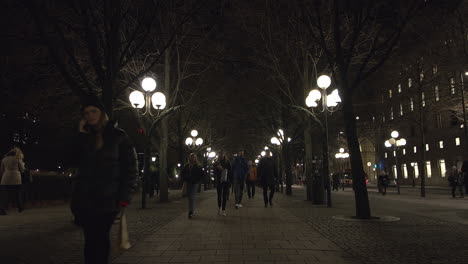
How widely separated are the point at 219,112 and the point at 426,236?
92.8 feet

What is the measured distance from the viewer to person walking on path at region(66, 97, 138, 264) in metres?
4.06

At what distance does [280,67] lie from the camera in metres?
21.6

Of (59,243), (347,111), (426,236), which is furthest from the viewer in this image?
(347,111)

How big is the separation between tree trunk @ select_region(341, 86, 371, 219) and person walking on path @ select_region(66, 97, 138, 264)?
872 centimetres

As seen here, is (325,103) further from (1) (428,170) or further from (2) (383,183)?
(1) (428,170)

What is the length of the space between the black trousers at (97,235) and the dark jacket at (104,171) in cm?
9

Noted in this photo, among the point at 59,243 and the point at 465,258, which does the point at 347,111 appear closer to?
the point at 465,258

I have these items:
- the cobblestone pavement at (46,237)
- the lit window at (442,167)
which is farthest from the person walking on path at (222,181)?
the lit window at (442,167)

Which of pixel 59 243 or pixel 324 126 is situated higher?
pixel 324 126

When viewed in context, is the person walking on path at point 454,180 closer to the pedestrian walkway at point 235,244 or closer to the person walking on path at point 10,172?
the pedestrian walkway at point 235,244

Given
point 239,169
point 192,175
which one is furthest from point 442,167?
point 192,175

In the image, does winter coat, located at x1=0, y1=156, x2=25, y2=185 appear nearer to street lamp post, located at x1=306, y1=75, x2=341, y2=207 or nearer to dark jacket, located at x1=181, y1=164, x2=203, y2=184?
dark jacket, located at x1=181, y1=164, x2=203, y2=184

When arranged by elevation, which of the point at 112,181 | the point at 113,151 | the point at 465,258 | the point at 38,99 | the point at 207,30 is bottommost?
the point at 465,258

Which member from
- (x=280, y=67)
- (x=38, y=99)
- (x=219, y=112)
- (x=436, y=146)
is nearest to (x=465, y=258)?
(x=280, y=67)
